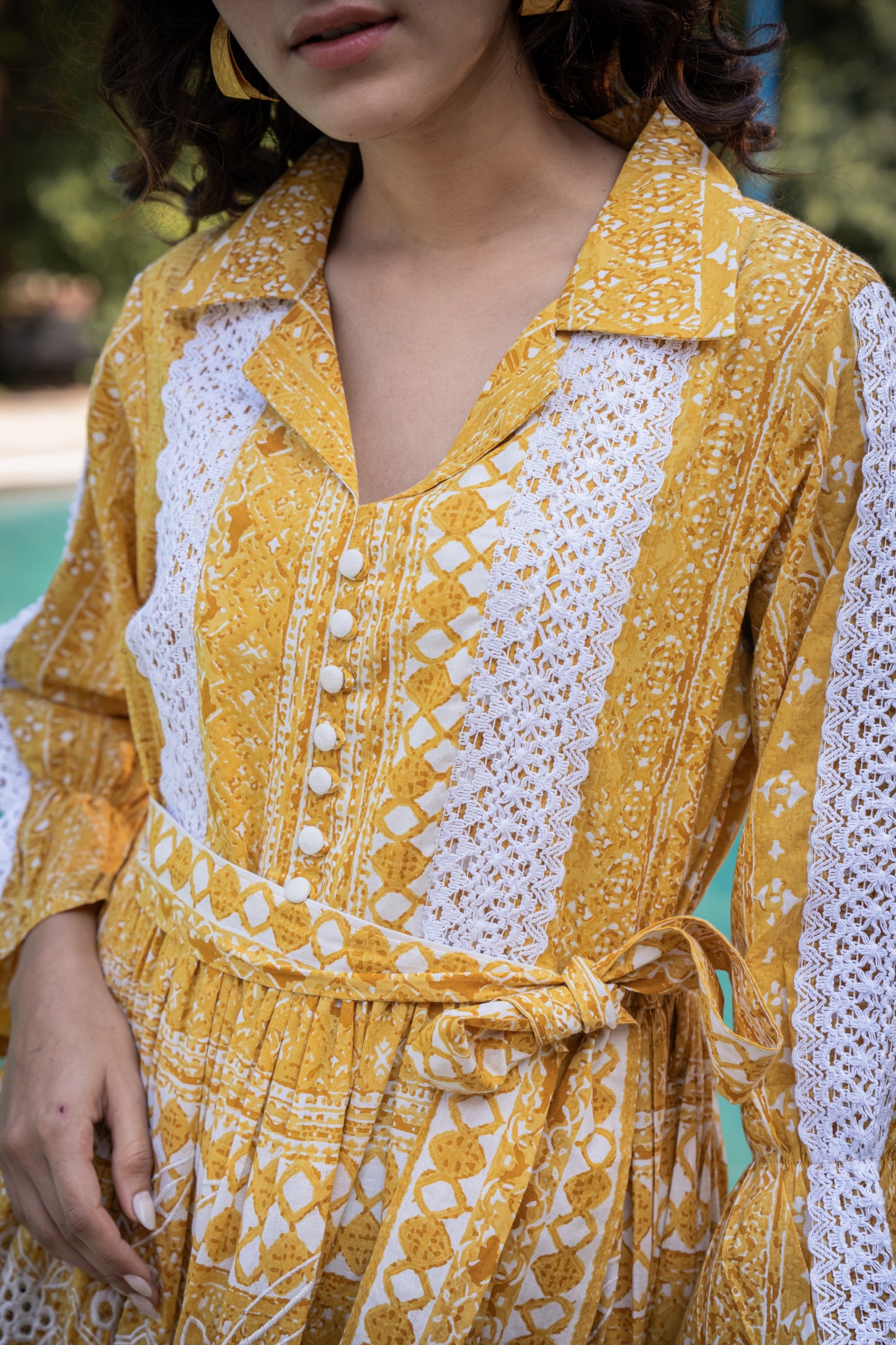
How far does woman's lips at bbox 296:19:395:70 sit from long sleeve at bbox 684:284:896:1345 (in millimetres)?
389

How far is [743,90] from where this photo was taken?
1.06 metres

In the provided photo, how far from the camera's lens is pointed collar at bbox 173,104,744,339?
0.88m

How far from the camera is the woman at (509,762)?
86 centimetres

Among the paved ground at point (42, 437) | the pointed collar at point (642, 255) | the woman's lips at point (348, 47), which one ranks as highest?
the woman's lips at point (348, 47)

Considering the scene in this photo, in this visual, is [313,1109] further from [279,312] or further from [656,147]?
[656,147]

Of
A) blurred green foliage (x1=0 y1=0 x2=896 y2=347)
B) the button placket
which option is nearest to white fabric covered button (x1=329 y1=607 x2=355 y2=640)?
the button placket

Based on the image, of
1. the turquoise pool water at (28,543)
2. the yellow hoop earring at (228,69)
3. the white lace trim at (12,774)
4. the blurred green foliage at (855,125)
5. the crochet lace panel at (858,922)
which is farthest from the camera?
the blurred green foliage at (855,125)

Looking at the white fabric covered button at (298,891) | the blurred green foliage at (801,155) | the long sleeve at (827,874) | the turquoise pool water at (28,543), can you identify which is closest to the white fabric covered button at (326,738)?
the white fabric covered button at (298,891)

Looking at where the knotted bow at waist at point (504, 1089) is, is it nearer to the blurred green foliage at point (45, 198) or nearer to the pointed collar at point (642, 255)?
the pointed collar at point (642, 255)

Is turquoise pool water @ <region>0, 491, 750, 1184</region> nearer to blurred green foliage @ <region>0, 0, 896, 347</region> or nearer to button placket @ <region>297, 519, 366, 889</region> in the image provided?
blurred green foliage @ <region>0, 0, 896, 347</region>

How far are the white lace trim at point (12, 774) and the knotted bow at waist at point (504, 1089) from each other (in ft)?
1.23

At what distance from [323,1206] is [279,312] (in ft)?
2.42

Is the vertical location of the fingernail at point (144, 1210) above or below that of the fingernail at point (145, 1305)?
above

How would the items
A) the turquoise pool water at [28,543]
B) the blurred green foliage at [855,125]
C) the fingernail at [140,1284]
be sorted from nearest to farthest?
the fingernail at [140,1284] < the turquoise pool water at [28,543] < the blurred green foliage at [855,125]
